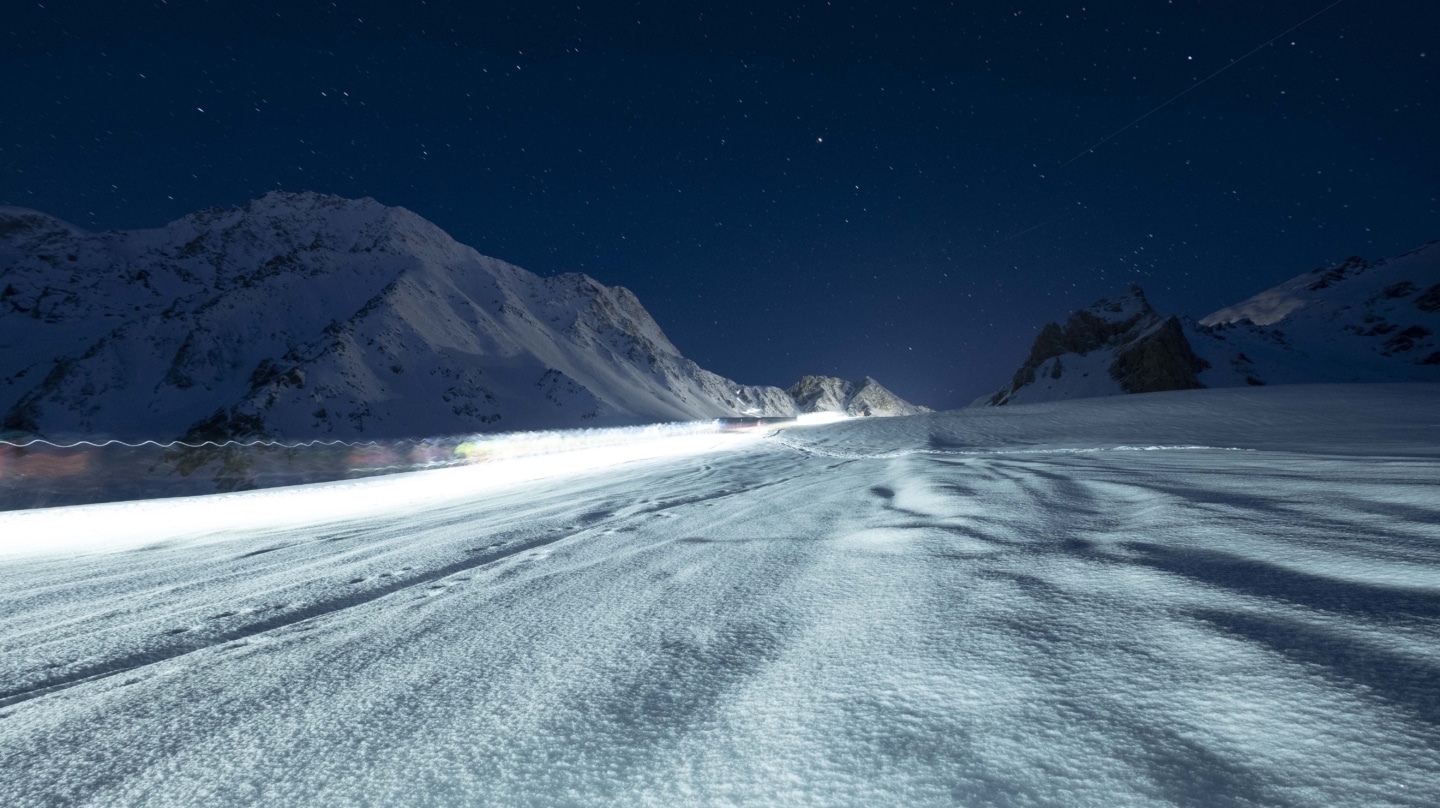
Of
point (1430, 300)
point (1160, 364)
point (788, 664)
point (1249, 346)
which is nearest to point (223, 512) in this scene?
point (788, 664)

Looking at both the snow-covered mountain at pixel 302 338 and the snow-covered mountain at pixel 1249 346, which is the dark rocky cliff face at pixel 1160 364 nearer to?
the snow-covered mountain at pixel 1249 346

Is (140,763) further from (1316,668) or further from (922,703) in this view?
A: (1316,668)

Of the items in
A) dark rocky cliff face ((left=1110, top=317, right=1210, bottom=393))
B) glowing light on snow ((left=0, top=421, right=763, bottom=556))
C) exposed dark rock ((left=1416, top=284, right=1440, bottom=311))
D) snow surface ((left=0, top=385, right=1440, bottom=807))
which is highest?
exposed dark rock ((left=1416, top=284, right=1440, bottom=311))

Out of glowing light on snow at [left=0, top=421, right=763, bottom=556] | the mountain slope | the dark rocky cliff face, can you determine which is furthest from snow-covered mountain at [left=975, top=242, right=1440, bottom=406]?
glowing light on snow at [left=0, top=421, right=763, bottom=556]

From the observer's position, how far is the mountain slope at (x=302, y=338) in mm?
107500

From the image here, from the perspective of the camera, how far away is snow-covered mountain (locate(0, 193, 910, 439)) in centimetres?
10738

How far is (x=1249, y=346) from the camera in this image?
→ 118 m

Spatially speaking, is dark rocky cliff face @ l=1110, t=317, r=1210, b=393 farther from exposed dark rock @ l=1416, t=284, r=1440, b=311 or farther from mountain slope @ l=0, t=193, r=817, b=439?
exposed dark rock @ l=1416, t=284, r=1440, b=311

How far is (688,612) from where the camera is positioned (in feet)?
7.10

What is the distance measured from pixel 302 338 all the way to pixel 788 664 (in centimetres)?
14813

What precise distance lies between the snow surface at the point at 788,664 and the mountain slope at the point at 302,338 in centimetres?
9926

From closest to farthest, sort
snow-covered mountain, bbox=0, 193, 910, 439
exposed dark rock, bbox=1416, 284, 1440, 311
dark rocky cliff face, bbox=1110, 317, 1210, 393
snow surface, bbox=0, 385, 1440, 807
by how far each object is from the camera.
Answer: snow surface, bbox=0, 385, 1440, 807 → dark rocky cliff face, bbox=1110, 317, 1210, 393 → snow-covered mountain, bbox=0, 193, 910, 439 → exposed dark rock, bbox=1416, 284, 1440, 311

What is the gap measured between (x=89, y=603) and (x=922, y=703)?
399 cm

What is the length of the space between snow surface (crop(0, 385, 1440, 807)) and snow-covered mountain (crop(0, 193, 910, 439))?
4303 inches
